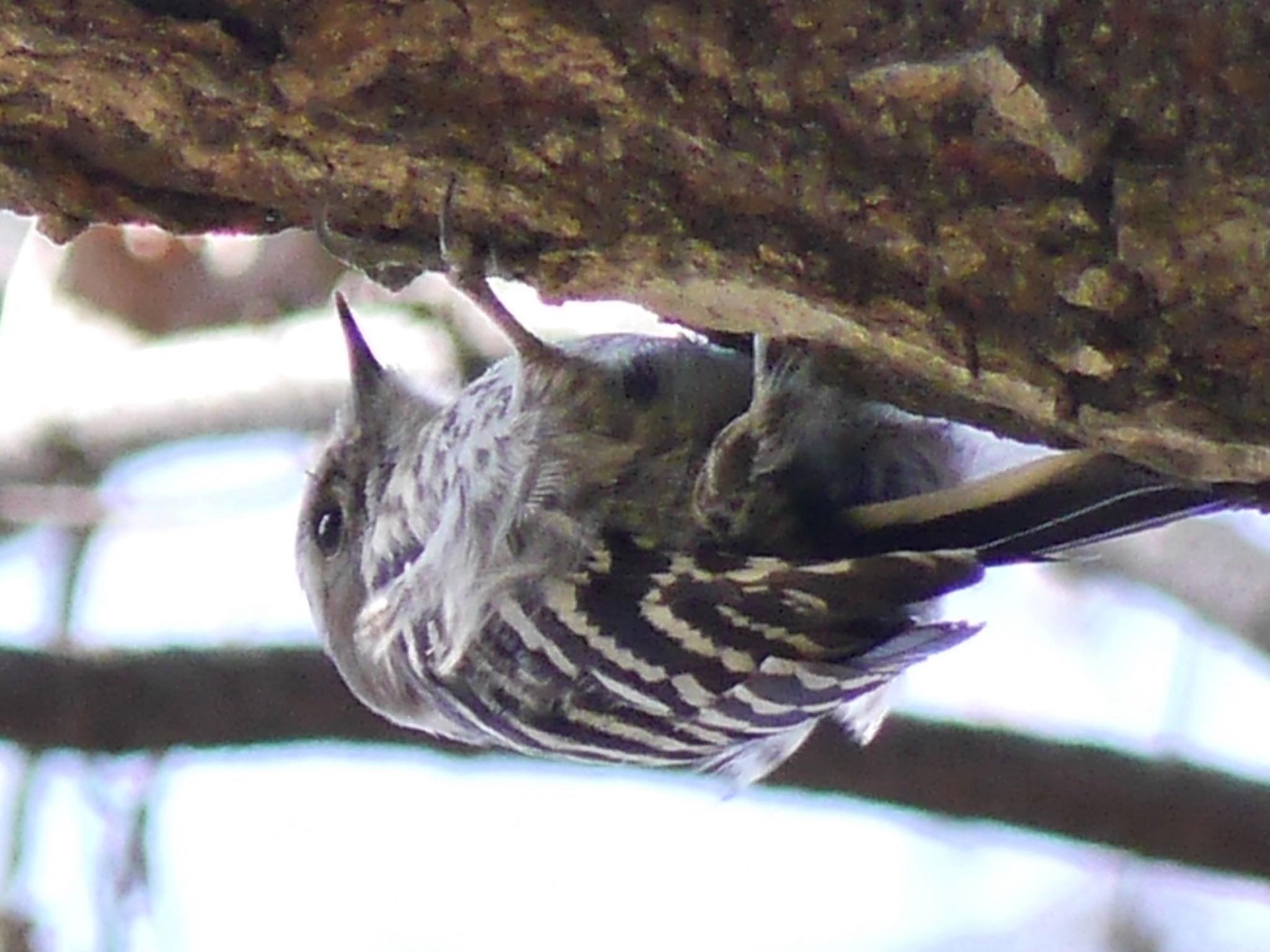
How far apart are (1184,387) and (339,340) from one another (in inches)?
94.4

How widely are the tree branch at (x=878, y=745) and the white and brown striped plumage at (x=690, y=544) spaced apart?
1.06 ft

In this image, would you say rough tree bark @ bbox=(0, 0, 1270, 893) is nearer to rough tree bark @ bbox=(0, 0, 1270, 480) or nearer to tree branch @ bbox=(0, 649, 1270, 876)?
rough tree bark @ bbox=(0, 0, 1270, 480)

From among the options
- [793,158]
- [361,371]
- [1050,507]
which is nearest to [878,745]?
[1050,507]

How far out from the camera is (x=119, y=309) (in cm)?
398

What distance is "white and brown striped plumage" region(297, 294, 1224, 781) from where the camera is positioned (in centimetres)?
212

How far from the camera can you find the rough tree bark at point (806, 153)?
1649 mm

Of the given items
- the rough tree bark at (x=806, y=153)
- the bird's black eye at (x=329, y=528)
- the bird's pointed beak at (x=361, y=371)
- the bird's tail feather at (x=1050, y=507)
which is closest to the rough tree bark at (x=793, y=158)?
the rough tree bark at (x=806, y=153)

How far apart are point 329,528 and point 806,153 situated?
1495 millimetres

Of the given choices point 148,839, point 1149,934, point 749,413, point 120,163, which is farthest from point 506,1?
point 1149,934

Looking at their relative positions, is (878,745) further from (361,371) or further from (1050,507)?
(361,371)

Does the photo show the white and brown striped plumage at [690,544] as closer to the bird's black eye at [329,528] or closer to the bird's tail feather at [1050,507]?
the bird's tail feather at [1050,507]

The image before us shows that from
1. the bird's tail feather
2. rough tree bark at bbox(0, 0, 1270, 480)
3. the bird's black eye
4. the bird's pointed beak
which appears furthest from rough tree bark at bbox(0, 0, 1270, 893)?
the bird's black eye

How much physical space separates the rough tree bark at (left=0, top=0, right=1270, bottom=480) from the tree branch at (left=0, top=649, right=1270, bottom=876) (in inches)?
39.0

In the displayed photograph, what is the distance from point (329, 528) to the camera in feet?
9.98
